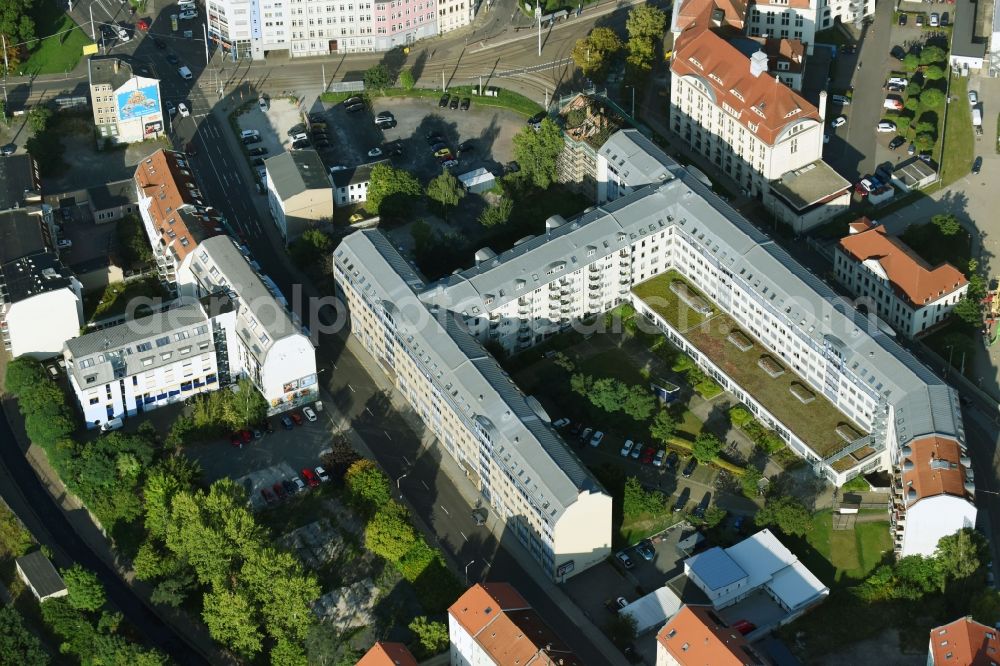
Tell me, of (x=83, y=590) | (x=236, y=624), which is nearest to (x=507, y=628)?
(x=236, y=624)

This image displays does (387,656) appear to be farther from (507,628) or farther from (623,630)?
(623,630)

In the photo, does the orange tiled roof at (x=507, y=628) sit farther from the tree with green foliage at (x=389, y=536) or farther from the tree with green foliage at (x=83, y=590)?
the tree with green foliage at (x=83, y=590)

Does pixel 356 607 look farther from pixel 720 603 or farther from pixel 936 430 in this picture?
pixel 936 430

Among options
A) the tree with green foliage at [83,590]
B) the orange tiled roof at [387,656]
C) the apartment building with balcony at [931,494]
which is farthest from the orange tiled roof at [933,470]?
the tree with green foliage at [83,590]

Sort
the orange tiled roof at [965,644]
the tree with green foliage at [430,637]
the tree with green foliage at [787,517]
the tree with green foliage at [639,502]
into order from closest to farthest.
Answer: the orange tiled roof at [965,644] → the tree with green foliage at [430,637] → the tree with green foliage at [787,517] → the tree with green foliage at [639,502]

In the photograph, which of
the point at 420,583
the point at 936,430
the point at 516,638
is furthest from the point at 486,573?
the point at 936,430

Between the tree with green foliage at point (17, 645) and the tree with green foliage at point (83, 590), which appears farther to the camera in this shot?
the tree with green foliage at point (83, 590)

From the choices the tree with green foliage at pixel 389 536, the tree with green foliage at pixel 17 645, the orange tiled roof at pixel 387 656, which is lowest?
the tree with green foliage at pixel 17 645
